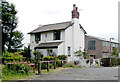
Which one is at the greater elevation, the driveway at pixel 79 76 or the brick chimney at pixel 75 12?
the brick chimney at pixel 75 12

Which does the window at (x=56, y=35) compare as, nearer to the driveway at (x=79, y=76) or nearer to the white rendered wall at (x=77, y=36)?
the white rendered wall at (x=77, y=36)

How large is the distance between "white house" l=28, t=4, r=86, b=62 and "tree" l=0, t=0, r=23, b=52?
3369 millimetres

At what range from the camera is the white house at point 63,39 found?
81.3 ft

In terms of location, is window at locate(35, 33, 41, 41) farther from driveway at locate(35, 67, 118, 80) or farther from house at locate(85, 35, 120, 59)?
driveway at locate(35, 67, 118, 80)

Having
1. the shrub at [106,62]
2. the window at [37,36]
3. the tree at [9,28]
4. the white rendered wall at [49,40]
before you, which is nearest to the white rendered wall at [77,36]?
the white rendered wall at [49,40]

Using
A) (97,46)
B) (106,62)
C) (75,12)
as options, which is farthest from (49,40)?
(97,46)

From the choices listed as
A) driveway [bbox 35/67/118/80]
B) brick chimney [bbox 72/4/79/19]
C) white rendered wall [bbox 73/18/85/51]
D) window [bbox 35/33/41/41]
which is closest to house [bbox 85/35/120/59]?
white rendered wall [bbox 73/18/85/51]

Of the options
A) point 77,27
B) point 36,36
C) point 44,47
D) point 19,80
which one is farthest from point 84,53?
point 19,80

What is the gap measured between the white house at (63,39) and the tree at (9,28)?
337 cm

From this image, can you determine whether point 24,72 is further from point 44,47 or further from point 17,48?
point 17,48

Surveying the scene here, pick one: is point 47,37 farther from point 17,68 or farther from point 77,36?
point 17,68

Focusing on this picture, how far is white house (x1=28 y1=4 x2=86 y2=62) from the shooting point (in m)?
24.8

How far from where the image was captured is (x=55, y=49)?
79.4 feet

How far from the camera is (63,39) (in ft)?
82.0
